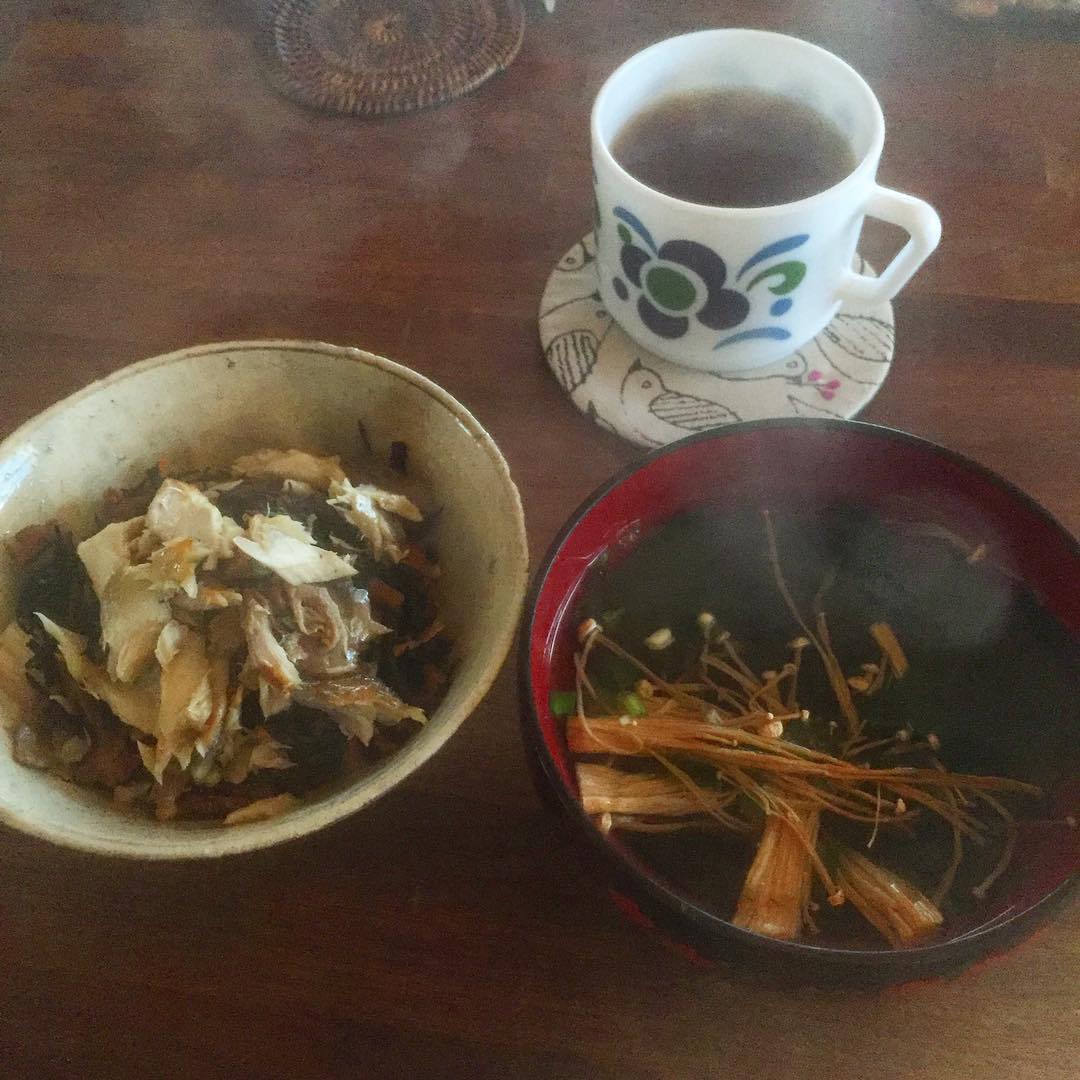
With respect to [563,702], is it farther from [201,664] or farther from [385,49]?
[385,49]

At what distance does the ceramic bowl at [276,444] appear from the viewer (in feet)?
1.75

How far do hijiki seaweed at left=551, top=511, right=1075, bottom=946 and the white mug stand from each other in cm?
26

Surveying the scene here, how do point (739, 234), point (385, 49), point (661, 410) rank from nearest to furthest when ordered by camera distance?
point (739, 234)
point (661, 410)
point (385, 49)

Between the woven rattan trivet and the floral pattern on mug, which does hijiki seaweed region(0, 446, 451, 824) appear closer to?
the floral pattern on mug

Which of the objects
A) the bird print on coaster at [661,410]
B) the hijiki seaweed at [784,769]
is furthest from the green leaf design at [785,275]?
the hijiki seaweed at [784,769]

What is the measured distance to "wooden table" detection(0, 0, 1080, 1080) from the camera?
0.54 m

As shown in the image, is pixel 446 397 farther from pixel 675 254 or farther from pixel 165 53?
pixel 165 53

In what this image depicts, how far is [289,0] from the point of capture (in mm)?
1110

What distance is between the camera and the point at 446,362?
0.82 meters

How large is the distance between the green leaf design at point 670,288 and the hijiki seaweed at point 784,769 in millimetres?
267

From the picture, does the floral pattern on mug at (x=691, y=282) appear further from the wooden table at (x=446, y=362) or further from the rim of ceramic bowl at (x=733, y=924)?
the rim of ceramic bowl at (x=733, y=924)

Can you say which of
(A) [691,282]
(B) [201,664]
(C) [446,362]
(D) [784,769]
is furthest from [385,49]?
(D) [784,769]

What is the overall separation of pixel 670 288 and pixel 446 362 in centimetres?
22

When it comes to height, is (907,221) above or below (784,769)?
above
